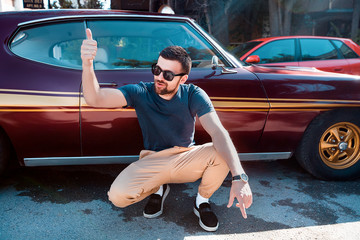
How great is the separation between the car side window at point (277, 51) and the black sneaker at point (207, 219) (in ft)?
12.4

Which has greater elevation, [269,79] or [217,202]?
[269,79]

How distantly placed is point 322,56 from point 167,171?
436 cm

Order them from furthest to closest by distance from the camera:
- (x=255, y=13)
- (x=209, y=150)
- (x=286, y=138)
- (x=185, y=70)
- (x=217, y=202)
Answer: (x=255, y=13)
(x=286, y=138)
(x=217, y=202)
(x=209, y=150)
(x=185, y=70)

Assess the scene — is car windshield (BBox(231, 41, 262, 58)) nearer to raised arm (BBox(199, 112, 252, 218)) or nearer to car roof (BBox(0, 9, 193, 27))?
car roof (BBox(0, 9, 193, 27))

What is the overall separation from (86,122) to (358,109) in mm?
2364

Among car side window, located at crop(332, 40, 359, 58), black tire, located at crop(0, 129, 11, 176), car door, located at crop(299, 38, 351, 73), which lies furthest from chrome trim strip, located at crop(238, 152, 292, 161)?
car side window, located at crop(332, 40, 359, 58)

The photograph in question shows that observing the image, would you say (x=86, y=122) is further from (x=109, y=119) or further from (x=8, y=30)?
(x=8, y=30)

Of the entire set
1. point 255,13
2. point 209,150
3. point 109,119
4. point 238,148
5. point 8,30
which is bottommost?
point 238,148

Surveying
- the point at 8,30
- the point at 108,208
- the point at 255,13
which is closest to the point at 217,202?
the point at 108,208

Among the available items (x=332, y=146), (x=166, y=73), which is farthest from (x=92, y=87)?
(x=332, y=146)

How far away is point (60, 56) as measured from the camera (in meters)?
2.38

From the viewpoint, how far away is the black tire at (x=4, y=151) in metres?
2.31

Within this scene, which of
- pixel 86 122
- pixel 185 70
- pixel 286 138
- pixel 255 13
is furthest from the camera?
pixel 255 13

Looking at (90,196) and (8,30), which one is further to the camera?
(90,196)
